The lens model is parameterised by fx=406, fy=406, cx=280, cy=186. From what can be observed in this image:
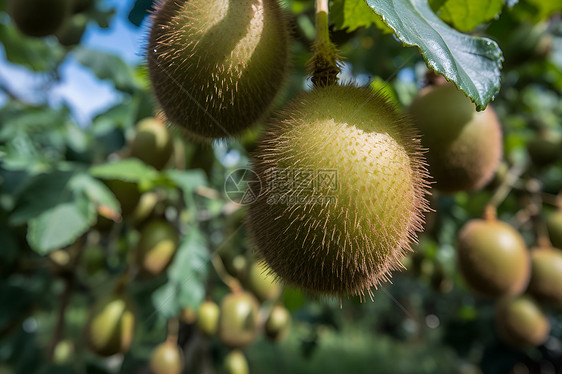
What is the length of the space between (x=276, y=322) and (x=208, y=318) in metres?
0.51

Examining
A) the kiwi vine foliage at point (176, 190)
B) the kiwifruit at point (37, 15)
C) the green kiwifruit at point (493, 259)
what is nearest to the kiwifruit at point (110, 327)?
the kiwi vine foliage at point (176, 190)

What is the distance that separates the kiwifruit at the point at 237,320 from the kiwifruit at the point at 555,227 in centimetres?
185

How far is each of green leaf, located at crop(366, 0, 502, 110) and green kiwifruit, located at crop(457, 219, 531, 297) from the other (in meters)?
1.31

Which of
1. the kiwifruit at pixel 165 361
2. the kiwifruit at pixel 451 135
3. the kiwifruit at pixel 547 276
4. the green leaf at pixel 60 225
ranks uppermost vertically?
the kiwifruit at pixel 451 135

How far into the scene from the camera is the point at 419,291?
659cm

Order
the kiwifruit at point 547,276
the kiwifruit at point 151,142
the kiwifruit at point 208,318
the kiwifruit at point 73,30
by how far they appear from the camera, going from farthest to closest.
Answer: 1. the kiwifruit at point 73,30
2. the kiwifruit at point 208,318
3. the kiwifruit at point 547,276
4. the kiwifruit at point 151,142

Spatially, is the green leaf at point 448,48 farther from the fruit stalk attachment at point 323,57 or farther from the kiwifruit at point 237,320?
the kiwifruit at point 237,320

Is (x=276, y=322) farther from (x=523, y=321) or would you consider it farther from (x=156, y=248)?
(x=523, y=321)

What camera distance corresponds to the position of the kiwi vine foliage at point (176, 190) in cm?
157

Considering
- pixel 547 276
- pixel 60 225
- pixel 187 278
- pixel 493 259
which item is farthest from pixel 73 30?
pixel 547 276

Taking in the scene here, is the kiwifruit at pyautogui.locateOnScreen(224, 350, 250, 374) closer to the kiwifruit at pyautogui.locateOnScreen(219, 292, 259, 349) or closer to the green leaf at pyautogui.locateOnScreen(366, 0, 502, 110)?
the kiwifruit at pyautogui.locateOnScreen(219, 292, 259, 349)

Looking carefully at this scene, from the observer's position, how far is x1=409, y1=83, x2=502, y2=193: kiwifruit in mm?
1100

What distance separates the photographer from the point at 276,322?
2.66 metres

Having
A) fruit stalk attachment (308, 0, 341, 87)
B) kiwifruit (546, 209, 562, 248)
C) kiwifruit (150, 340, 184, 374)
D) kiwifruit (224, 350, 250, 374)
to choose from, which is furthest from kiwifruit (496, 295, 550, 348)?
fruit stalk attachment (308, 0, 341, 87)
